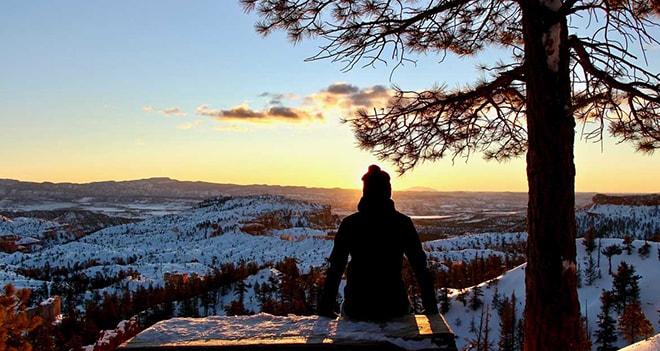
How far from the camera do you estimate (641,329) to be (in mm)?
36719

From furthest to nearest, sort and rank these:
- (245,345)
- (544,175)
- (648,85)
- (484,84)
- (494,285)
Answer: (494,285), (484,84), (648,85), (544,175), (245,345)

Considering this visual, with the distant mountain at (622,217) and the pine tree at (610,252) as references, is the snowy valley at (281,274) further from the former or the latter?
the pine tree at (610,252)

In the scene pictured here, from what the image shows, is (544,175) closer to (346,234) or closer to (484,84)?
(484,84)

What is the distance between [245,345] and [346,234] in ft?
4.40

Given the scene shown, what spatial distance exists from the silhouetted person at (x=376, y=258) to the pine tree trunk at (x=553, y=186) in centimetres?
231

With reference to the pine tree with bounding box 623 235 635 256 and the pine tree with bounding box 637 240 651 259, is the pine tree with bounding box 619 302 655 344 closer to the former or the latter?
the pine tree with bounding box 637 240 651 259

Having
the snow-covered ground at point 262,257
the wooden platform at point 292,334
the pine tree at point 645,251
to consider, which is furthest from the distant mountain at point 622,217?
the wooden platform at point 292,334

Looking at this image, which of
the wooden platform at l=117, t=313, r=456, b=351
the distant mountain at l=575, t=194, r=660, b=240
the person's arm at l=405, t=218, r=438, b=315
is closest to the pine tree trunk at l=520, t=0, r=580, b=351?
the person's arm at l=405, t=218, r=438, b=315

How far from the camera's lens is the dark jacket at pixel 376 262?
369 centimetres

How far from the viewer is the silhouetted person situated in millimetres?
3689

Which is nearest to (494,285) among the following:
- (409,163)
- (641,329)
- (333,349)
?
(641,329)

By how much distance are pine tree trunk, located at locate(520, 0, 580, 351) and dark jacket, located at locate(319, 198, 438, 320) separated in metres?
2.31

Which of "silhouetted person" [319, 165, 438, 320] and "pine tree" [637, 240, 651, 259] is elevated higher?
"silhouetted person" [319, 165, 438, 320]

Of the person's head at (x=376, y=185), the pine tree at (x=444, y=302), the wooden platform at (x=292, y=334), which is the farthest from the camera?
the pine tree at (x=444, y=302)
